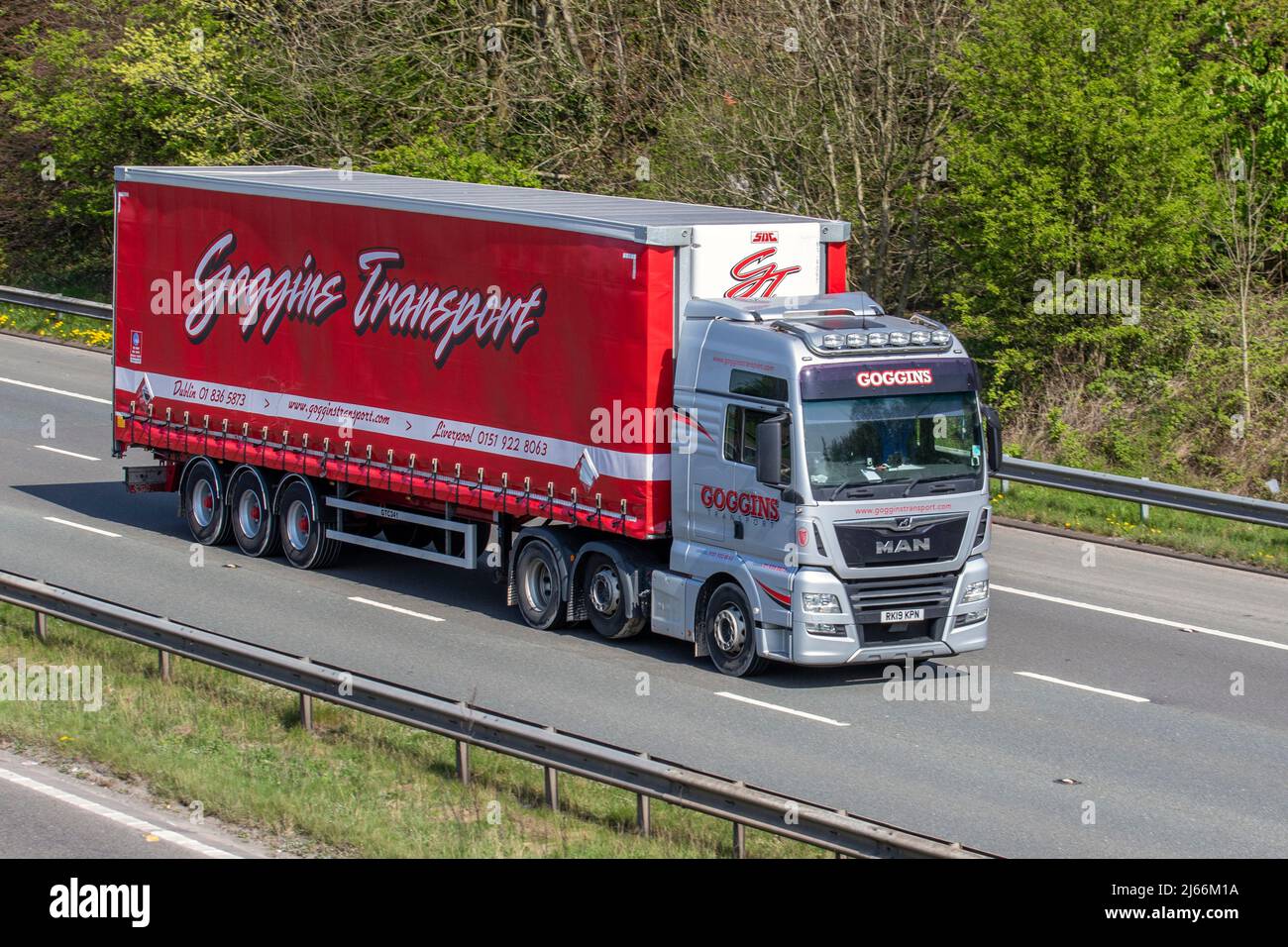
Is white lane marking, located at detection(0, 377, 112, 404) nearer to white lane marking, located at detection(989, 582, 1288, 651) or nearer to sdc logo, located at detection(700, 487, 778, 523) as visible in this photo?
sdc logo, located at detection(700, 487, 778, 523)

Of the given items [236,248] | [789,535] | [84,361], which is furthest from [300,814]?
[84,361]

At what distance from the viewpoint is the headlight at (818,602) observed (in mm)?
14367

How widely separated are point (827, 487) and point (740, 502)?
0.85 meters

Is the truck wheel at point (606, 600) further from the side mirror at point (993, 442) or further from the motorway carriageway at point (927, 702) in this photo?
the side mirror at point (993, 442)

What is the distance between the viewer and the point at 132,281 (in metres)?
20.5

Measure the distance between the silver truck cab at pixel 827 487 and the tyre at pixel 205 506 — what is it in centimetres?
682

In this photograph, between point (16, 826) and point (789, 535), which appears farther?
point (789, 535)

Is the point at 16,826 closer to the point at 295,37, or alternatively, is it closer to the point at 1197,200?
the point at 1197,200

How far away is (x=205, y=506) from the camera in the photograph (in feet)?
66.3

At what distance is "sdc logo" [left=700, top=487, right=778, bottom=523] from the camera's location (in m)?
14.6

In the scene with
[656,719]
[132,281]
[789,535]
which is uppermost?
[132,281]

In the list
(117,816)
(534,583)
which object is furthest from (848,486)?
(117,816)
